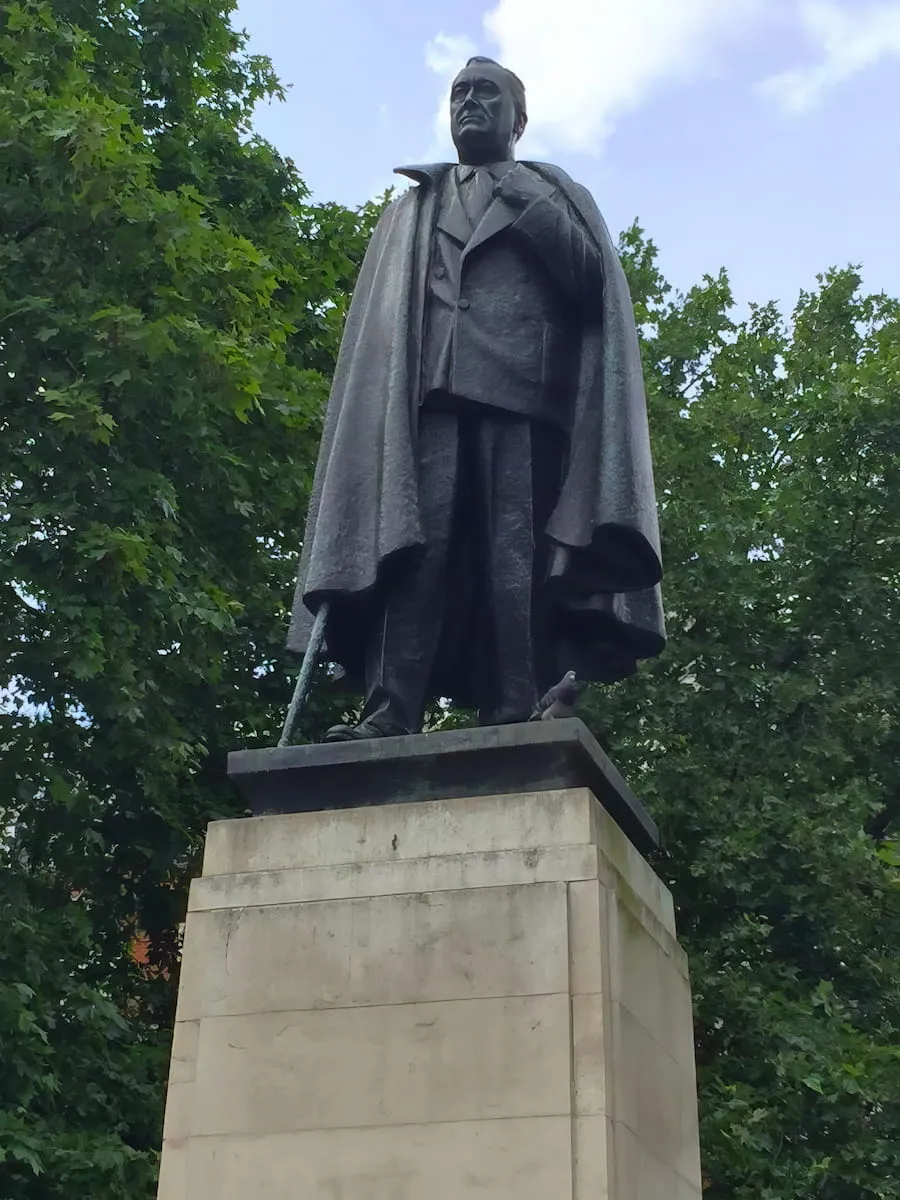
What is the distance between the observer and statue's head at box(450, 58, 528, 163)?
7027 millimetres

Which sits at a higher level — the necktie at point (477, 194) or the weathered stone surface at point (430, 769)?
the necktie at point (477, 194)

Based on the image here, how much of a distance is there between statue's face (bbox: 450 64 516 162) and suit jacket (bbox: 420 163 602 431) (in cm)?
31

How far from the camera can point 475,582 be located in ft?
21.6

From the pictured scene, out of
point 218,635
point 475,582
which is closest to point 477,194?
point 475,582

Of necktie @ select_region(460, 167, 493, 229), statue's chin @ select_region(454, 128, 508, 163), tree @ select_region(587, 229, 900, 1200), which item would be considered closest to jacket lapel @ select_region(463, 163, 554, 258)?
necktie @ select_region(460, 167, 493, 229)

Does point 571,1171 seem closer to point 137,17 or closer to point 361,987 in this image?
point 361,987

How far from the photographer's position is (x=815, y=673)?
17.4 metres

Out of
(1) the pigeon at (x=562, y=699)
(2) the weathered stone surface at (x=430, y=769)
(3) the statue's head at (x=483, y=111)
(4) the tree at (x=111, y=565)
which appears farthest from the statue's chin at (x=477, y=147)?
(4) the tree at (x=111, y=565)

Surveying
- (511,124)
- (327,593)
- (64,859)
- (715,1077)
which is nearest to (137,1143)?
(64,859)

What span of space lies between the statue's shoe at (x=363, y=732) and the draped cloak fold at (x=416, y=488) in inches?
20.2

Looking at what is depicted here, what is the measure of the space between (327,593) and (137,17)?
1197cm

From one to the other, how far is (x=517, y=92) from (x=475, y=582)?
2.16m

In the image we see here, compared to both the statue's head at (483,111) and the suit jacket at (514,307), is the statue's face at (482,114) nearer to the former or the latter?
the statue's head at (483,111)

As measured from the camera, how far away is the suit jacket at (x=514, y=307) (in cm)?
657
